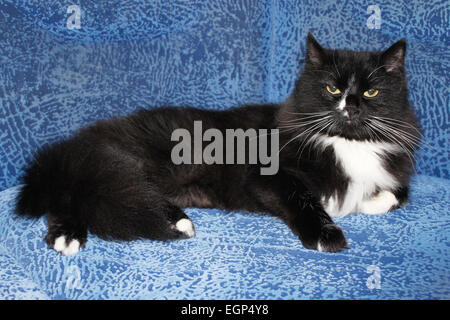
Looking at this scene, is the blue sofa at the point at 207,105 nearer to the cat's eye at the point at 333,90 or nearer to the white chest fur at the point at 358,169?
the white chest fur at the point at 358,169

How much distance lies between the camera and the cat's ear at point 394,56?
1.79 m

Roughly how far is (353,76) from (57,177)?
3.96 ft

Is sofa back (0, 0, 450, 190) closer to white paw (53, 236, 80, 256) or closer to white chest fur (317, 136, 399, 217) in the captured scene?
white chest fur (317, 136, 399, 217)

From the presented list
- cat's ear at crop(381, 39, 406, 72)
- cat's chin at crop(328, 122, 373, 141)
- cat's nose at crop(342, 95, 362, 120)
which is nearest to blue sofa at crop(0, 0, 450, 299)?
cat's chin at crop(328, 122, 373, 141)

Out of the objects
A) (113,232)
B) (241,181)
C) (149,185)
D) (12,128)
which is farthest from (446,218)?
(12,128)

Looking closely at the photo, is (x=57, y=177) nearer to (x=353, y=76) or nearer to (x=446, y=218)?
(x=353, y=76)

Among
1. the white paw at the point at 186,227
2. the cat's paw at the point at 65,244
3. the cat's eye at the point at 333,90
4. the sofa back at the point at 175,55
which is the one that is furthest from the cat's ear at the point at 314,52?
the cat's paw at the point at 65,244

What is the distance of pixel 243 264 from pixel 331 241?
13.2 inches

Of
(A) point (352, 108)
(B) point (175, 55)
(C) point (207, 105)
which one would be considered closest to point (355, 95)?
(A) point (352, 108)

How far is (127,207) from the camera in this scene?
1.62 m

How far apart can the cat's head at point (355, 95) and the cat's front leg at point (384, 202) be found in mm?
244

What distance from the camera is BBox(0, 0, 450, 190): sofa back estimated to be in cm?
211

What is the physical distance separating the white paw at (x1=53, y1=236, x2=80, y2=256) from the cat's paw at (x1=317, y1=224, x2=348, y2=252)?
2.81 feet

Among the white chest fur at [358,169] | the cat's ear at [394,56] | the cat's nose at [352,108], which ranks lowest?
the white chest fur at [358,169]
